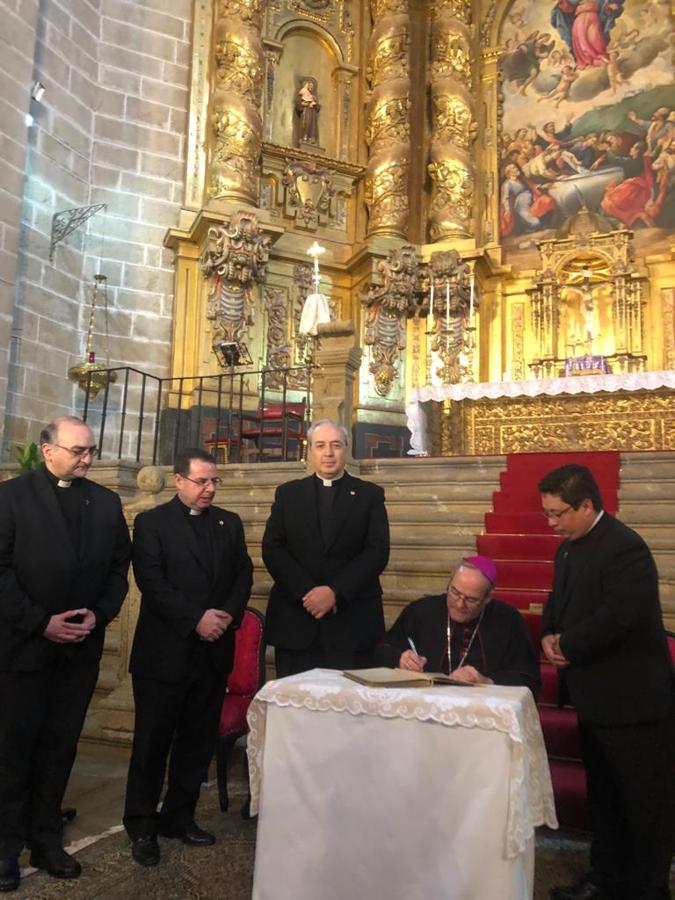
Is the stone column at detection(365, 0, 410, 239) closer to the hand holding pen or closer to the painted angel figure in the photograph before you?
the painted angel figure

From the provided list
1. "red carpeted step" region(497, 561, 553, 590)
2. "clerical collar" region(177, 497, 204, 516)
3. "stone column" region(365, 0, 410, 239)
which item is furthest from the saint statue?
"clerical collar" region(177, 497, 204, 516)

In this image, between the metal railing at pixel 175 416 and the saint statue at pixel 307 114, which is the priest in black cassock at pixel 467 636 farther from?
the saint statue at pixel 307 114

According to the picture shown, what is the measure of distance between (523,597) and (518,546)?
572 mm

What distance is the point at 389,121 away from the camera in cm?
1205

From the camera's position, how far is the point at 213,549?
3.52 meters

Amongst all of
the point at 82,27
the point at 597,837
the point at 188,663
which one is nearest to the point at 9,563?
the point at 188,663

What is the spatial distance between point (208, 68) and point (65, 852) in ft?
35.6

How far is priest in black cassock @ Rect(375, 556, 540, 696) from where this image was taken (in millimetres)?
3064

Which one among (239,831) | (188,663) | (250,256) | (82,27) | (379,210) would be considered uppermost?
(82,27)

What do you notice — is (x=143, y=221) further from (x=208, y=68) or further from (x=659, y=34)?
(x=659, y=34)

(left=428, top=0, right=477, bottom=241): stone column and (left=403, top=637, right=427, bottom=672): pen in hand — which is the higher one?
(left=428, top=0, right=477, bottom=241): stone column

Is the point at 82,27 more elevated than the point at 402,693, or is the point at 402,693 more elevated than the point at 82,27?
the point at 82,27

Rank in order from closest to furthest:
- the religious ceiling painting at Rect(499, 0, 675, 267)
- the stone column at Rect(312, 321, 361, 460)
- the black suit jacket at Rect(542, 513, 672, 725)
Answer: the black suit jacket at Rect(542, 513, 672, 725) < the stone column at Rect(312, 321, 361, 460) < the religious ceiling painting at Rect(499, 0, 675, 267)

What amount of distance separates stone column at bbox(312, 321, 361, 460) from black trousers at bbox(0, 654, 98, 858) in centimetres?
400
